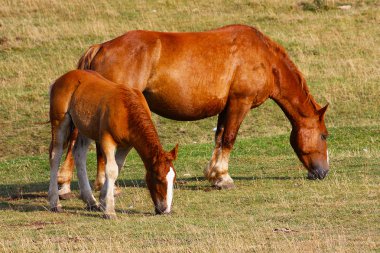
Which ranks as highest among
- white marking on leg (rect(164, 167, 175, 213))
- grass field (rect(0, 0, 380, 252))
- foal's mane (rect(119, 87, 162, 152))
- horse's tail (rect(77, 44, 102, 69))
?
foal's mane (rect(119, 87, 162, 152))

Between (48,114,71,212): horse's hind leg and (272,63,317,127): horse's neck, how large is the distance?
368cm

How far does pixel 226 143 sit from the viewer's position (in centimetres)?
1566

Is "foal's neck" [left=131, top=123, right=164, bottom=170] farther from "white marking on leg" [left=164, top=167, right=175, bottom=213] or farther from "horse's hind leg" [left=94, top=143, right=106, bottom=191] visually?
"horse's hind leg" [left=94, top=143, right=106, bottom=191]

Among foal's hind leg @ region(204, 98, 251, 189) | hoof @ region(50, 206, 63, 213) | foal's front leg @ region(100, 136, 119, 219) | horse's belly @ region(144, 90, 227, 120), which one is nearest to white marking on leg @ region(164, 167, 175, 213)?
foal's front leg @ region(100, 136, 119, 219)

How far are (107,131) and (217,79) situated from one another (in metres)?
2.94

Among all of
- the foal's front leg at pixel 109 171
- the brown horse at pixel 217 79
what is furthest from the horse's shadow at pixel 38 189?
the foal's front leg at pixel 109 171

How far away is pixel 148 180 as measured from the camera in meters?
12.7

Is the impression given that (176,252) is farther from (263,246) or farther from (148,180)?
(148,180)

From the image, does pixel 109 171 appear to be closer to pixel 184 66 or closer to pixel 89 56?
pixel 89 56

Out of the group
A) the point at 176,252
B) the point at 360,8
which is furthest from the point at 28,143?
the point at 360,8

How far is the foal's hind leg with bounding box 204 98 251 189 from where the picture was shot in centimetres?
1539

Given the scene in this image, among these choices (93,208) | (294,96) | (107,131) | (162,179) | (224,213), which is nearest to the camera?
(162,179)

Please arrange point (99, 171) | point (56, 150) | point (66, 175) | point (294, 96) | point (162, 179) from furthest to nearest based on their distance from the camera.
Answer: point (294, 96) → point (66, 175) → point (99, 171) → point (56, 150) → point (162, 179)

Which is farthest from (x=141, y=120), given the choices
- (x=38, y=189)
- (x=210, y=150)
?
(x=210, y=150)
